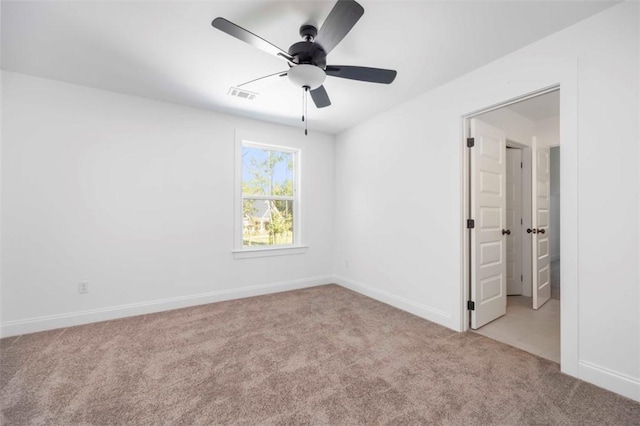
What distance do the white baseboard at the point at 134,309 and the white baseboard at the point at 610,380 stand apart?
322cm

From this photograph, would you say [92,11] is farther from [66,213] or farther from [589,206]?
[589,206]

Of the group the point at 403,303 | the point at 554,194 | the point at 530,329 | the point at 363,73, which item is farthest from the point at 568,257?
the point at 554,194

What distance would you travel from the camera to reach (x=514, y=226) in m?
4.05

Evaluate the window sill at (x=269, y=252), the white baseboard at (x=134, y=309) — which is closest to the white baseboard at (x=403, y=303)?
the white baseboard at (x=134, y=309)

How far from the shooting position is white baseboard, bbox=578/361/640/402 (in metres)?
1.72

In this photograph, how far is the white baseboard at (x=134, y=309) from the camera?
2.67 meters

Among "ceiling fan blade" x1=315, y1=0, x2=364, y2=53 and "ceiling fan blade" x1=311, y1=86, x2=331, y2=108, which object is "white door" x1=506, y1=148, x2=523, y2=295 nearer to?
"ceiling fan blade" x1=311, y1=86, x2=331, y2=108

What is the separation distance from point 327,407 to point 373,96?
3.02 meters

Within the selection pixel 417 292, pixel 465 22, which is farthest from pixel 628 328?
pixel 465 22

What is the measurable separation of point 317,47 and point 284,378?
233cm

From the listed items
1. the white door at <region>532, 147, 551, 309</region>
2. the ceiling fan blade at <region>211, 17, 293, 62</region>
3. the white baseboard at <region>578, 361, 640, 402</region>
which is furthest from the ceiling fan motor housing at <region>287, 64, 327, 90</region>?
the white door at <region>532, 147, 551, 309</region>

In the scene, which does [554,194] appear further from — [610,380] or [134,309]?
[134,309]

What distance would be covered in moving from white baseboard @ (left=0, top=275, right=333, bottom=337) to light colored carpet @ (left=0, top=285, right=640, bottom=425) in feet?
0.39

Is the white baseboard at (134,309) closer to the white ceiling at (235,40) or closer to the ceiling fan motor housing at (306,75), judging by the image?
the white ceiling at (235,40)
